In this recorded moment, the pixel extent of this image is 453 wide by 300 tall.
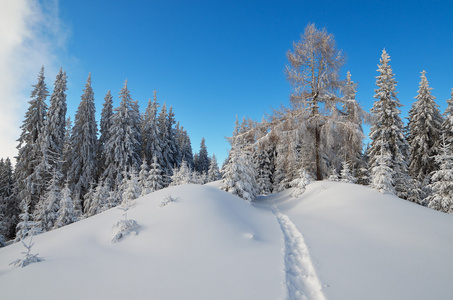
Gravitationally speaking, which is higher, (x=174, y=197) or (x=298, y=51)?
(x=298, y=51)

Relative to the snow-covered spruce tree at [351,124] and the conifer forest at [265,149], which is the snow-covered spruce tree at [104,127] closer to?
the conifer forest at [265,149]

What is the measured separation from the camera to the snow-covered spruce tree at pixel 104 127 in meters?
29.1

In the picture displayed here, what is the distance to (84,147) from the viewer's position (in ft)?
90.0

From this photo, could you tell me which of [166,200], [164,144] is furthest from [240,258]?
[164,144]

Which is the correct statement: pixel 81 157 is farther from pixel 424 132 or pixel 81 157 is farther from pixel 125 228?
pixel 424 132

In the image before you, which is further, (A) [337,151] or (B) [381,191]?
(A) [337,151]

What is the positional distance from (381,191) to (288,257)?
7179mm

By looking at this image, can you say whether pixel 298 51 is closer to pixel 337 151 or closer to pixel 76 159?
pixel 337 151

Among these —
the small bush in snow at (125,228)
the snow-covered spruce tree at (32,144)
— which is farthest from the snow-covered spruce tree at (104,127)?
the small bush in snow at (125,228)

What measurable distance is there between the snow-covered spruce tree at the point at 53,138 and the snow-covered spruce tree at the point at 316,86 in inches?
991

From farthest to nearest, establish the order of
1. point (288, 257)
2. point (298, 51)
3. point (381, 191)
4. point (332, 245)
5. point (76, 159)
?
point (76, 159) < point (298, 51) < point (381, 191) < point (332, 245) < point (288, 257)

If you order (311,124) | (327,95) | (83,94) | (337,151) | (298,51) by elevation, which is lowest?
(337,151)

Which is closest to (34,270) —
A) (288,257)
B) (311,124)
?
(288,257)

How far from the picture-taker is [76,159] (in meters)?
27.2
